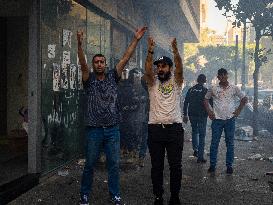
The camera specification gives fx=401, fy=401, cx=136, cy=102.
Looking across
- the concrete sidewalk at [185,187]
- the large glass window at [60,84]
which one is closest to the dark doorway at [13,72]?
the large glass window at [60,84]

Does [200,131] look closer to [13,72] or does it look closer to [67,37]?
[67,37]

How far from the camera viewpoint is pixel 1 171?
280 inches

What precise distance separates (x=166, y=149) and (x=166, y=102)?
63 cm

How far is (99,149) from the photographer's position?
5.35 m

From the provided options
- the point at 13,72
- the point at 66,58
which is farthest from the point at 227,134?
the point at 13,72

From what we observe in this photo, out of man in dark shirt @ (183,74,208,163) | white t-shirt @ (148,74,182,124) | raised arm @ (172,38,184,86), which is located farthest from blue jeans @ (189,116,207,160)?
raised arm @ (172,38,184,86)

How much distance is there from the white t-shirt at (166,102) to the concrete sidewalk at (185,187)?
1.26 meters

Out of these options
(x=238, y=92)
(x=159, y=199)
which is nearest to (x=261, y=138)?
(x=238, y=92)

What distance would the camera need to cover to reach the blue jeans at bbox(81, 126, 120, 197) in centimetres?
527

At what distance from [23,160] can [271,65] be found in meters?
74.9

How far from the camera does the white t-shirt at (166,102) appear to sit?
5348 mm

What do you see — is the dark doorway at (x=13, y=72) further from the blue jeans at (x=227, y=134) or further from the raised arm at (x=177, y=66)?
→ the raised arm at (x=177, y=66)

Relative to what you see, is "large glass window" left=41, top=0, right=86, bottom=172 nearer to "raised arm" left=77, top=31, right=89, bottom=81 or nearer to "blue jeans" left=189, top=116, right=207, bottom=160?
"raised arm" left=77, top=31, right=89, bottom=81

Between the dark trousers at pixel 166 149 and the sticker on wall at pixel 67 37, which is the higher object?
the sticker on wall at pixel 67 37
